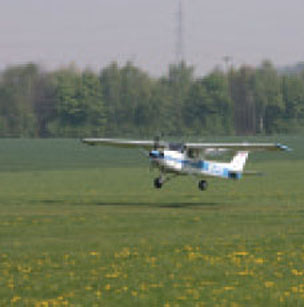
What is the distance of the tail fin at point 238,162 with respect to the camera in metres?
42.5

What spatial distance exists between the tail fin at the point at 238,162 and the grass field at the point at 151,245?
1458 mm

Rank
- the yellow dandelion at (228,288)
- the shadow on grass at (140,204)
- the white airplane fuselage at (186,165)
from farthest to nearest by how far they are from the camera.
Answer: the shadow on grass at (140,204) → the white airplane fuselage at (186,165) → the yellow dandelion at (228,288)

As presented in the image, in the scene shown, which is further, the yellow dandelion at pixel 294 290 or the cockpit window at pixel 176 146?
the cockpit window at pixel 176 146

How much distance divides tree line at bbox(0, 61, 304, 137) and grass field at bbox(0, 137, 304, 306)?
68268 mm

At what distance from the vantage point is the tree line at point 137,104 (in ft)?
403

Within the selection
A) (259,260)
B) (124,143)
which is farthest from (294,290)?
(124,143)

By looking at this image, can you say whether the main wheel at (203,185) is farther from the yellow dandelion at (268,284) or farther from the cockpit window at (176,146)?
the yellow dandelion at (268,284)

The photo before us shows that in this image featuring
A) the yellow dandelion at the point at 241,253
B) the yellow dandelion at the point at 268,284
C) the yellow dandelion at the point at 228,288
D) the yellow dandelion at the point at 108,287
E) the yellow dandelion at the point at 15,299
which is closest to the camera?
the yellow dandelion at the point at 15,299

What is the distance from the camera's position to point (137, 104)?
128250 millimetres

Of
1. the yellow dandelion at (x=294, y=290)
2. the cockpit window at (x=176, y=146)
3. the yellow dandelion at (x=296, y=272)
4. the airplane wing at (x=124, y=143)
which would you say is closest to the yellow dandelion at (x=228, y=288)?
the yellow dandelion at (x=294, y=290)

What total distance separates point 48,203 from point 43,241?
51.2 feet

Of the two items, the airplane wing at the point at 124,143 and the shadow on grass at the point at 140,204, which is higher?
the airplane wing at the point at 124,143

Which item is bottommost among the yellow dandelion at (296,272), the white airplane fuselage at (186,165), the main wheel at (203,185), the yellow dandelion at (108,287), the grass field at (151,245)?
the grass field at (151,245)

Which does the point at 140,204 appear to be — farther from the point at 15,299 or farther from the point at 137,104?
the point at 137,104
